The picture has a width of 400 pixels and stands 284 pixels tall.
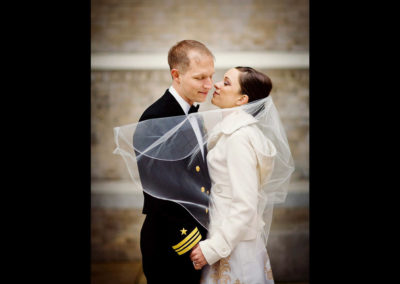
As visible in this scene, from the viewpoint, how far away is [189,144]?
1.61 metres

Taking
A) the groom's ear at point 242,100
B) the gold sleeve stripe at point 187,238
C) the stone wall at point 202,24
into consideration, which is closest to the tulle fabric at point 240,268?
the gold sleeve stripe at point 187,238

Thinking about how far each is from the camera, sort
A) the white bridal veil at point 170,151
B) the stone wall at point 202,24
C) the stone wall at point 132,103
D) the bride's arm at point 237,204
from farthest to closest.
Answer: the stone wall at point 132,103, the stone wall at point 202,24, the white bridal veil at point 170,151, the bride's arm at point 237,204

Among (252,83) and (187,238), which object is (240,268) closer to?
(187,238)

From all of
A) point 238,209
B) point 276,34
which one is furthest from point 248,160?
point 276,34

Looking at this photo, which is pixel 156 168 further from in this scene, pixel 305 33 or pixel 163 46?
pixel 305 33

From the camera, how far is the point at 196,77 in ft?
5.41

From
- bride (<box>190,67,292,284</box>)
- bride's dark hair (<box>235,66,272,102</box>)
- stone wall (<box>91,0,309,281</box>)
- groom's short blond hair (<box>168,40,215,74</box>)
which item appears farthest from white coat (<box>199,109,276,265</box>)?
stone wall (<box>91,0,309,281</box>)

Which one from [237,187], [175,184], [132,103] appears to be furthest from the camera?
[132,103]

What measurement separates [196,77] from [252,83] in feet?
0.88

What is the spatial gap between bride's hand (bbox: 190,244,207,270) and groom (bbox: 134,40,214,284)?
0.02 meters

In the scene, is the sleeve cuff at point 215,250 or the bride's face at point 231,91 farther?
the bride's face at point 231,91

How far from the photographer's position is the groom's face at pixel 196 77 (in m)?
1.64

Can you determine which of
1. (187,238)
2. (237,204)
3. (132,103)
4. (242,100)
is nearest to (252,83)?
(242,100)

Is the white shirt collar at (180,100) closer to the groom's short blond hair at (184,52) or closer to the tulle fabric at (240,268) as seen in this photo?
the groom's short blond hair at (184,52)
